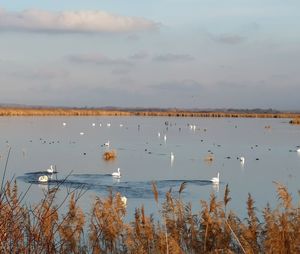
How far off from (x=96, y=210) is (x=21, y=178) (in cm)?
1491

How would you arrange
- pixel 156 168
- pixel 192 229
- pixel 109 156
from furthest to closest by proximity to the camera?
pixel 109 156 < pixel 156 168 < pixel 192 229

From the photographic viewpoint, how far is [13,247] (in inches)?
126

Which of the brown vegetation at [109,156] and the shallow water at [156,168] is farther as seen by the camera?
the brown vegetation at [109,156]

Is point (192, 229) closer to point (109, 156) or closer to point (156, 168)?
point (156, 168)

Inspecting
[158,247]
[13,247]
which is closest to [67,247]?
[158,247]

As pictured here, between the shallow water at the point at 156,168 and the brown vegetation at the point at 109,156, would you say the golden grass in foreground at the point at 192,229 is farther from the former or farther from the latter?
the brown vegetation at the point at 109,156

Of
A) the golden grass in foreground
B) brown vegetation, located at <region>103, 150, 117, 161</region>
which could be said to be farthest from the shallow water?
the golden grass in foreground

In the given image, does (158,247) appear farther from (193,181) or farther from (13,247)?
(193,181)

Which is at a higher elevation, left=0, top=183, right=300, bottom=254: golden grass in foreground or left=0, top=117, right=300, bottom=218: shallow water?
left=0, top=183, right=300, bottom=254: golden grass in foreground

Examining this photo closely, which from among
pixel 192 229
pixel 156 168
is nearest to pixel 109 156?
pixel 156 168

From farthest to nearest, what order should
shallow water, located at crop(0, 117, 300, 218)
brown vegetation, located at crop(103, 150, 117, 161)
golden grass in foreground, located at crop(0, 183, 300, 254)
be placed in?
brown vegetation, located at crop(103, 150, 117, 161) < shallow water, located at crop(0, 117, 300, 218) < golden grass in foreground, located at crop(0, 183, 300, 254)

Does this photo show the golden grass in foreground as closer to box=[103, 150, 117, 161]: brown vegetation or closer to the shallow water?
the shallow water

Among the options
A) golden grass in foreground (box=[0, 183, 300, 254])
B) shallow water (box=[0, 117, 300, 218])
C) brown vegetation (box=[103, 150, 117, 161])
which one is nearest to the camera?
golden grass in foreground (box=[0, 183, 300, 254])

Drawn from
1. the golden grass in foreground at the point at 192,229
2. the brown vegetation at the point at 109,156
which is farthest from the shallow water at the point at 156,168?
the golden grass in foreground at the point at 192,229
